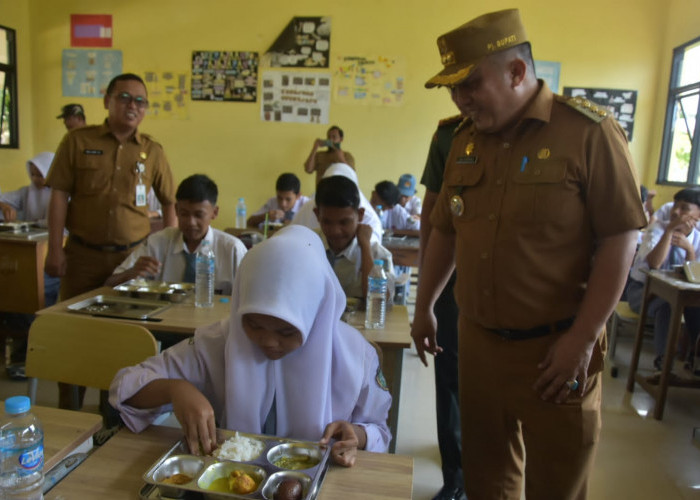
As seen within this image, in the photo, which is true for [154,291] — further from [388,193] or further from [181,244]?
[388,193]

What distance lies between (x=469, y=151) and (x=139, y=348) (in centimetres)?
112

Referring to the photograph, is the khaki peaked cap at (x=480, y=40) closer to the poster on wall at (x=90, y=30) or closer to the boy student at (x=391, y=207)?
the boy student at (x=391, y=207)

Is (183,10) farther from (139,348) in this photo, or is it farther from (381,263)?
(139,348)

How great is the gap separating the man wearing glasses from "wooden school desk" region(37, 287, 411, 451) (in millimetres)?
516

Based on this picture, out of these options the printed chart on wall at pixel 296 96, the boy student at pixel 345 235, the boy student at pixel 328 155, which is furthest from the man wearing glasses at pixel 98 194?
the printed chart on wall at pixel 296 96

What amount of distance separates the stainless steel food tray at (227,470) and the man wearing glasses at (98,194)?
1.91 meters

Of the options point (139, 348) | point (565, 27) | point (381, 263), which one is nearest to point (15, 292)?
point (139, 348)

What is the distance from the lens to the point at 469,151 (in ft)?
4.71

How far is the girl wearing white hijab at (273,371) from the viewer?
1.04 m

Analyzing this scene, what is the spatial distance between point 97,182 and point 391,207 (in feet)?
9.34

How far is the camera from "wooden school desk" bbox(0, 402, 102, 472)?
1.00 meters

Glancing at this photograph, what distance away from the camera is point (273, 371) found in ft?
3.68

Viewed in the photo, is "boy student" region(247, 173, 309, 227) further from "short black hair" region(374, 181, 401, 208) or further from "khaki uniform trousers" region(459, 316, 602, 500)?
"khaki uniform trousers" region(459, 316, 602, 500)

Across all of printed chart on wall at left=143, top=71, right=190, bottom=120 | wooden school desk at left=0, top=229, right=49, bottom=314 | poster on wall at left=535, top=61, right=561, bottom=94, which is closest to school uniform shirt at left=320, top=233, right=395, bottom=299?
wooden school desk at left=0, top=229, right=49, bottom=314
